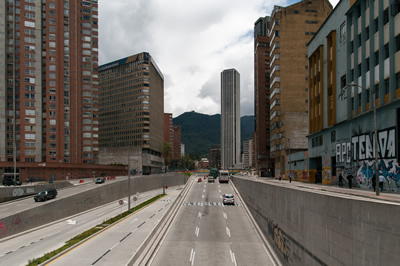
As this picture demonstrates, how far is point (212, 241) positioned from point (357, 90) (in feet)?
74.8

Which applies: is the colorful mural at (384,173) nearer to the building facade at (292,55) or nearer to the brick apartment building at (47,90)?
the building facade at (292,55)

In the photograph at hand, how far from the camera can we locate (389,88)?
28688 millimetres

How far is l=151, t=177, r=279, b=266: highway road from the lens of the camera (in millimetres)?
26250

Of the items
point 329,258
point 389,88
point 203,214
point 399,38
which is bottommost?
point 203,214

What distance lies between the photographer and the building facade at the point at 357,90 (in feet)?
91.9

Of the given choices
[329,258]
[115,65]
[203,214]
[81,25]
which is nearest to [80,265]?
[329,258]

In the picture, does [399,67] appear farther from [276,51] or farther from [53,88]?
[53,88]

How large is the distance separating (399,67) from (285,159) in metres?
56.5

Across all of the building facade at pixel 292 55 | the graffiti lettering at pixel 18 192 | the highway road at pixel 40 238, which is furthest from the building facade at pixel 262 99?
the graffiti lettering at pixel 18 192

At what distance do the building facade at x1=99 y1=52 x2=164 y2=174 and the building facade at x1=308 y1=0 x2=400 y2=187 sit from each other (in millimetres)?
106225

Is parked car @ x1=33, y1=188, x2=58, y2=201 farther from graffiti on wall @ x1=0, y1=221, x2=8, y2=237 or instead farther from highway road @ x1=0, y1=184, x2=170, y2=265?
graffiti on wall @ x1=0, y1=221, x2=8, y2=237

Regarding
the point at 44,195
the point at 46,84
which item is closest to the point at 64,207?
the point at 44,195

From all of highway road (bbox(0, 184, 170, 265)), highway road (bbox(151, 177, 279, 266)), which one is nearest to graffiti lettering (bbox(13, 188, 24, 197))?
highway road (bbox(0, 184, 170, 265))

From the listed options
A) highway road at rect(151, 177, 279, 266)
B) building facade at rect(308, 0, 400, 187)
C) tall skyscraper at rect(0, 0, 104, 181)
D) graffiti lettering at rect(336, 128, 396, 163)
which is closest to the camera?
highway road at rect(151, 177, 279, 266)
